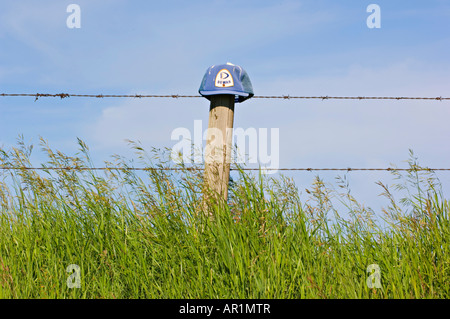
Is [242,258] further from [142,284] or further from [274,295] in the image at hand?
[142,284]

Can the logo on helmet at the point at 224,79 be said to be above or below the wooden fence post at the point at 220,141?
above

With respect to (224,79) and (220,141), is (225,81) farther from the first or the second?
(220,141)

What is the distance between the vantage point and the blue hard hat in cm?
384

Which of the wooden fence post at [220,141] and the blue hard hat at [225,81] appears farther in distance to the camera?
the blue hard hat at [225,81]

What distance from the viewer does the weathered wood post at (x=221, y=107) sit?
3.75 m

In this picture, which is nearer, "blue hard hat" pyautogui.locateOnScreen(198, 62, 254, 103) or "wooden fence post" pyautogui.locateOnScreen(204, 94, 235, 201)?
"wooden fence post" pyautogui.locateOnScreen(204, 94, 235, 201)

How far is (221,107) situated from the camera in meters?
3.88

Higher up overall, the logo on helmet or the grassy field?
the logo on helmet

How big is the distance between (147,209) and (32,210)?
870 millimetres

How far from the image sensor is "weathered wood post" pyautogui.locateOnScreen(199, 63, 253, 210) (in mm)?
3750

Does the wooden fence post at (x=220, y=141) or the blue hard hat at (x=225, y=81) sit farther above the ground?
the blue hard hat at (x=225, y=81)

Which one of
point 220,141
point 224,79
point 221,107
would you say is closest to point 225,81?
point 224,79

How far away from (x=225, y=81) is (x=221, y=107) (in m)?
0.21
